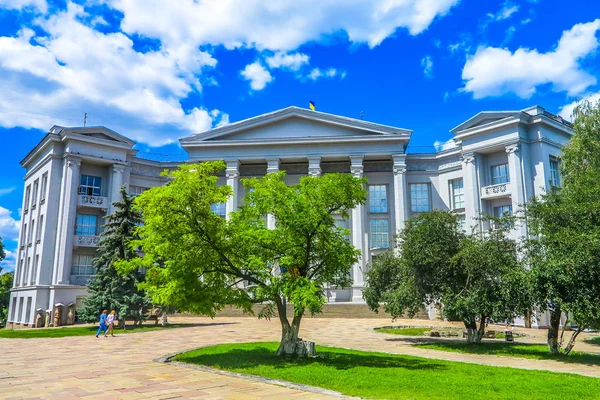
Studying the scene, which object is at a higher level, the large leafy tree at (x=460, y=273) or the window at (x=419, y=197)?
the window at (x=419, y=197)

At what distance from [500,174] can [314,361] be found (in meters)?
26.8

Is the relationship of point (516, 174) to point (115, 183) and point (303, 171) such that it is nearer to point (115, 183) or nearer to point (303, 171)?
point (303, 171)

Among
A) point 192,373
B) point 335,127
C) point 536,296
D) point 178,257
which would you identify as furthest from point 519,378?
point 335,127

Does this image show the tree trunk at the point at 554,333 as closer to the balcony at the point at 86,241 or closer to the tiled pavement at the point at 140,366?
the tiled pavement at the point at 140,366

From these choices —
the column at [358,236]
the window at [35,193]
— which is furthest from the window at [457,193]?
the window at [35,193]

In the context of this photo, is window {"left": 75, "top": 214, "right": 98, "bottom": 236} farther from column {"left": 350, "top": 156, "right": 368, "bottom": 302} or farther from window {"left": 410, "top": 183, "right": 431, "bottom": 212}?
window {"left": 410, "top": 183, "right": 431, "bottom": 212}

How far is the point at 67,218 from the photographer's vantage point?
113 feet

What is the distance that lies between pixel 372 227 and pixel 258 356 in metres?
27.1

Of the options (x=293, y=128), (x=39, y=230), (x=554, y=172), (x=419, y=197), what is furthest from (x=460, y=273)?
(x=39, y=230)

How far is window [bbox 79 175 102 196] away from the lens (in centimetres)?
3665

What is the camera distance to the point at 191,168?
13812 millimetres

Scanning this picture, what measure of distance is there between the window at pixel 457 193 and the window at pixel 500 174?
10.4 feet

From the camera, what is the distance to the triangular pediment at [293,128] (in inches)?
1560

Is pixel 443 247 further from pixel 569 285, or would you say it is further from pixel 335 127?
pixel 335 127
